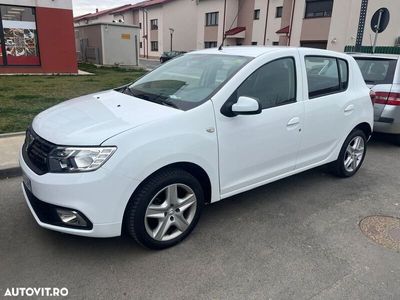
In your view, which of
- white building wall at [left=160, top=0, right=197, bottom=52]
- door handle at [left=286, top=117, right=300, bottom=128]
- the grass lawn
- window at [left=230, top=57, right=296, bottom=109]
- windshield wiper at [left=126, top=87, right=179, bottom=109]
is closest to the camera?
windshield wiper at [left=126, top=87, right=179, bottom=109]

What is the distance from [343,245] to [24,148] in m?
3.01

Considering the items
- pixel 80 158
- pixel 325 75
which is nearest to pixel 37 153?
pixel 80 158

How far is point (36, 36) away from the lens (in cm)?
1416

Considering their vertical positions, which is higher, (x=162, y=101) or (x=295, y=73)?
(x=295, y=73)

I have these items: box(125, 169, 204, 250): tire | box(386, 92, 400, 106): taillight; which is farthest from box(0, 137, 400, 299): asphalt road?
box(386, 92, 400, 106): taillight

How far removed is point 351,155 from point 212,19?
37767 mm

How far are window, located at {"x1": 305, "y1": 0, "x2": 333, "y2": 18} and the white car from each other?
971 inches

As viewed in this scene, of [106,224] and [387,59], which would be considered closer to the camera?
[106,224]

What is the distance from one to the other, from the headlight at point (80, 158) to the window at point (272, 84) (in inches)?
51.0

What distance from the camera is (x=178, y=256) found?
114 inches

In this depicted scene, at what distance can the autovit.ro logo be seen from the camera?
2400 mm

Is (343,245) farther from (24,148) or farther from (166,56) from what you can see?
(166,56)

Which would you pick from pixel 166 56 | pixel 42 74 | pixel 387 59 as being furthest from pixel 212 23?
pixel 387 59

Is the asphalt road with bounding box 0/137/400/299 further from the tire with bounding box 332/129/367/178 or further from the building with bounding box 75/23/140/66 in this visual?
the building with bounding box 75/23/140/66
